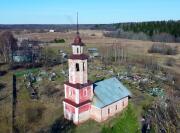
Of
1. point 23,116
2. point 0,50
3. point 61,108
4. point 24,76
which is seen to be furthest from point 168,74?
point 0,50

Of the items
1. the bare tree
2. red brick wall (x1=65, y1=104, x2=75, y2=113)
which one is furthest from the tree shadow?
the bare tree

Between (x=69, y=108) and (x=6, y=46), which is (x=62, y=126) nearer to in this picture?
(x=69, y=108)

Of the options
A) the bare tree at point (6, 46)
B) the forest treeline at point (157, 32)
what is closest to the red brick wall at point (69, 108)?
the bare tree at point (6, 46)

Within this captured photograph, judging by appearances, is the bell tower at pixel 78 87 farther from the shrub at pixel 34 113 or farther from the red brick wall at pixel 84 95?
the shrub at pixel 34 113

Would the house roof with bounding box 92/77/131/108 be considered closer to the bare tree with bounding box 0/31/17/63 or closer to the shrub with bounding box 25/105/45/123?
the shrub with bounding box 25/105/45/123

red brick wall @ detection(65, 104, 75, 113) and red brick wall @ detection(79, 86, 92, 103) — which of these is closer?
red brick wall @ detection(79, 86, 92, 103)

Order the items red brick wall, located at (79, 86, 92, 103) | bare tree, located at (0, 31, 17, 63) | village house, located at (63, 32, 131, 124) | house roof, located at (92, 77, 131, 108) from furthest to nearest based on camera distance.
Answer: bare tree, located at (0, 31, 17, 63) < house roof, located at (92, 77, 131, 108) < red brick wall, located at (79, 86, 92, 103) < village house, located at (63, 32, 131, 124)

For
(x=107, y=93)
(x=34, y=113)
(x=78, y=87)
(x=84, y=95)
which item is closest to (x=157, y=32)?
(x=107, y=93)
